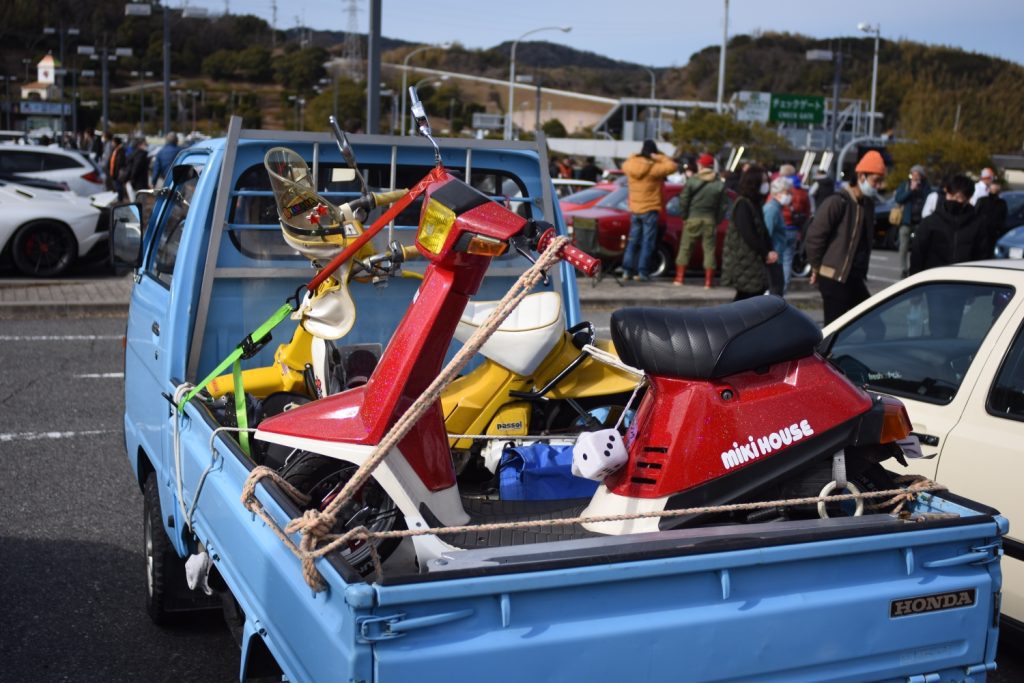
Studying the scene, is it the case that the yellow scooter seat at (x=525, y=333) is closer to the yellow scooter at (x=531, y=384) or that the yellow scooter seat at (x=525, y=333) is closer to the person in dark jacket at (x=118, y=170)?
the yellow scooter at (x=531, y=384)

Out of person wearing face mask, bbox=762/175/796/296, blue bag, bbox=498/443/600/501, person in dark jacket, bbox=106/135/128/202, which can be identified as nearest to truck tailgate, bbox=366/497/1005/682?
blue bag, bbox=498/443/600/501

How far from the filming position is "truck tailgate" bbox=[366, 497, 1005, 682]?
221cm

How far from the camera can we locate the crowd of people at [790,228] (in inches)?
324

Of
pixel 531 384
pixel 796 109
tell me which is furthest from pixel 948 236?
pixel 796 109

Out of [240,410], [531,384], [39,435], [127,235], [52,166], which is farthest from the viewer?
[52,166]

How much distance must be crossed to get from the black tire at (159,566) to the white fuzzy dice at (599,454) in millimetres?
2019

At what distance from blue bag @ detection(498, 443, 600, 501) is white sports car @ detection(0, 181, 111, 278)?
37.6 feet

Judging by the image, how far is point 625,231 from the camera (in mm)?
16141

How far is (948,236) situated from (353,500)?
7664 millimetres

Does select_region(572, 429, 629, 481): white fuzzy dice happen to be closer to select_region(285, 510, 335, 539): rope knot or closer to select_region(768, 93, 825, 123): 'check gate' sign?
select_region(285, 510, 335, 539): rope knot

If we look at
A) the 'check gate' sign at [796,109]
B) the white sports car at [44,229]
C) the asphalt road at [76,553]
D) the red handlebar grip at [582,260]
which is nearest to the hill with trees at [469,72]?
the 'check gate' sign at [796,109]

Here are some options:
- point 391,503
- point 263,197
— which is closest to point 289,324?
point 263,197

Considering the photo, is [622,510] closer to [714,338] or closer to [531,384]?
[714,338]

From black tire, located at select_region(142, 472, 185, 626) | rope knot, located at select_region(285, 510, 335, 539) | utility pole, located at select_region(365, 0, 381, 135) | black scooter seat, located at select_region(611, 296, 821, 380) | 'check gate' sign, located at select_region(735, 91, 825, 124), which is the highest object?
'check gate' sign, located at select_region(735, 91, 825, 124)
